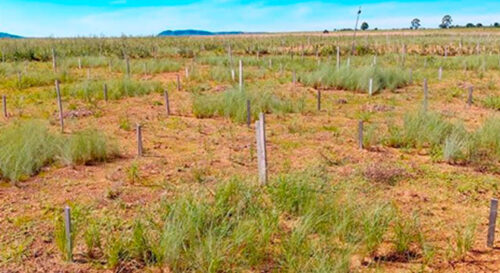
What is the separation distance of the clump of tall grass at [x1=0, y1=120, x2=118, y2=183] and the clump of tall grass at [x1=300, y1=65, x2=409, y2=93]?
8.72m

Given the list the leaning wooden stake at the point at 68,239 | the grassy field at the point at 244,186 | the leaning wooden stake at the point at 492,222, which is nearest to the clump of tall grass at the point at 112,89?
the grassy field at the point at 244,186

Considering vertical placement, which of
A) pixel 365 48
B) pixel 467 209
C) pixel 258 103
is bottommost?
pixel 467 209

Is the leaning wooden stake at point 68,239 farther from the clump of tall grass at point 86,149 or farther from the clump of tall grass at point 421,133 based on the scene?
the clump of tall grass at point 421,133

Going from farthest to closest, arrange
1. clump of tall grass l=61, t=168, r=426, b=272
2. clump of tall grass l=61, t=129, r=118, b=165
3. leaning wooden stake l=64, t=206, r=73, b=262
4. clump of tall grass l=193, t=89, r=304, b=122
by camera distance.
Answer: clump of tall grass l=193, t=89, r=304, b=122
clump of tall grass l=61, t=129, r=118, b=165
leaning wooden stake l=64, t=206, r=73, b=262
clump of tall grass l=61, t=168, r=426, b=272

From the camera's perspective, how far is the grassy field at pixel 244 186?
365 cm

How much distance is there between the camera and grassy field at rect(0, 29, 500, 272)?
12.0 ft

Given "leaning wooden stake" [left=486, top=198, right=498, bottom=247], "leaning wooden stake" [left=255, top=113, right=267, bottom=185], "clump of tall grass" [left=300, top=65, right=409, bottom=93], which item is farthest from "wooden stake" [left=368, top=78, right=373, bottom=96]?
"leaning wooden stake" [left=486, top=198, right=498, bottom=247]

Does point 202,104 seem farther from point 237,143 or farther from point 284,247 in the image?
point 284,247

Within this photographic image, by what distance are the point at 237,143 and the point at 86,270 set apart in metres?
4.20

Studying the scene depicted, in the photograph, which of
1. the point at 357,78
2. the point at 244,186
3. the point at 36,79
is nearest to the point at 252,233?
the point at 244,186

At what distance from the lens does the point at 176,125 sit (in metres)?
9.13

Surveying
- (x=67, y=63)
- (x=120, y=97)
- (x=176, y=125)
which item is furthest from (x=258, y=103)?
(x=67, y=63)

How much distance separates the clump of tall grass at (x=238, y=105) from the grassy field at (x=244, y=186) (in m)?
0.03

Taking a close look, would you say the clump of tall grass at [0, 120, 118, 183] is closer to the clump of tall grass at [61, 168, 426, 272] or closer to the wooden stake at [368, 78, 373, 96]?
the clump of tall grass at [61, 168, 426, 272]
